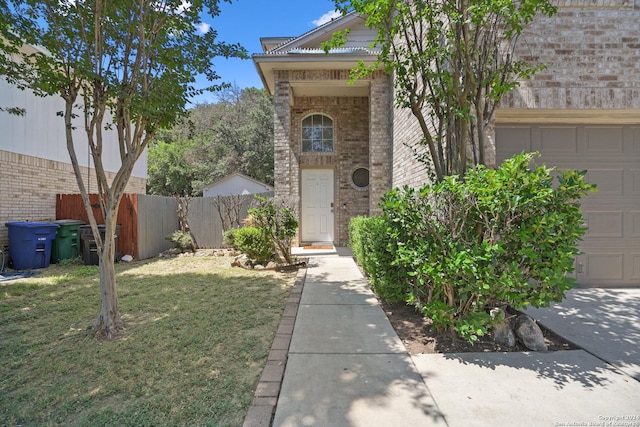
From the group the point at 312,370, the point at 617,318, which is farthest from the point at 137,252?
the point at 617,318

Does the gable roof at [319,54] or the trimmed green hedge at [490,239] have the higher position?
the gable roof at [319,54]

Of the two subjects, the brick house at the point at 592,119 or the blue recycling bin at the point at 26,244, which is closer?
the brick house at the point at 592,119

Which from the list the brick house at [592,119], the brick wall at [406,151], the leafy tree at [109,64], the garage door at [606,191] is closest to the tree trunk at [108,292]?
the leafy tree at [109,64]

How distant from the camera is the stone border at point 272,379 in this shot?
80.0 inches

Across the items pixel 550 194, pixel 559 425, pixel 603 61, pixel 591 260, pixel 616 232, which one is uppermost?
pixel 603 61

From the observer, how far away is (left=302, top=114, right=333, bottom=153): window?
9414mm

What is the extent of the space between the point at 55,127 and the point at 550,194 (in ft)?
35.8

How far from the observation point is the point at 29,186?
25.8 ft

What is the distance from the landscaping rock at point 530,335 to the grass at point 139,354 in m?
2.37

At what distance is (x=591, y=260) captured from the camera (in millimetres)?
4723

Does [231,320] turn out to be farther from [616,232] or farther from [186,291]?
[616,232]

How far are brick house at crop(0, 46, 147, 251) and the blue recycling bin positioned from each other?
49 cm

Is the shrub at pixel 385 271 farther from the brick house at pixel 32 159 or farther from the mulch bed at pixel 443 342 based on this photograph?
the brick house at pixel 32 159

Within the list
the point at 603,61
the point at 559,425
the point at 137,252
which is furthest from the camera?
the point at 137,252
